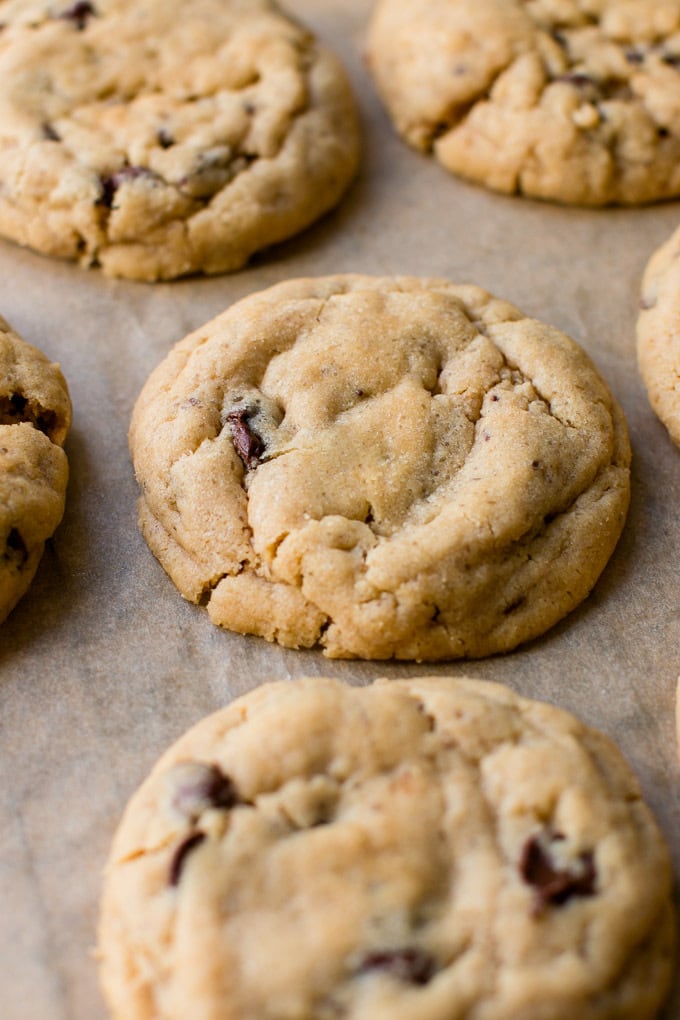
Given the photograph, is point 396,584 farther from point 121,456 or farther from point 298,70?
point 298,70

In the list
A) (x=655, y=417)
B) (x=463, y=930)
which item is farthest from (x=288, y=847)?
(x=655, y=417)

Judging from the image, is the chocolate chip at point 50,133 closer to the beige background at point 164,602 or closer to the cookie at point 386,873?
the beige background at point 164,602

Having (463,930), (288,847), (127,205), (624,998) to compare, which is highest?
(127,205)

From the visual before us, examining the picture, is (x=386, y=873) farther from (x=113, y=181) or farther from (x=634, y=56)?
(x=634, y=56)

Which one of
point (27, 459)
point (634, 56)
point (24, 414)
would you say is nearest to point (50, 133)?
point (24, 414)

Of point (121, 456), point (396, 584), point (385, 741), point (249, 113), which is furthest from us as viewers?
point (249, 113)

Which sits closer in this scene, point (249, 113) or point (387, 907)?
point (387, 907)
